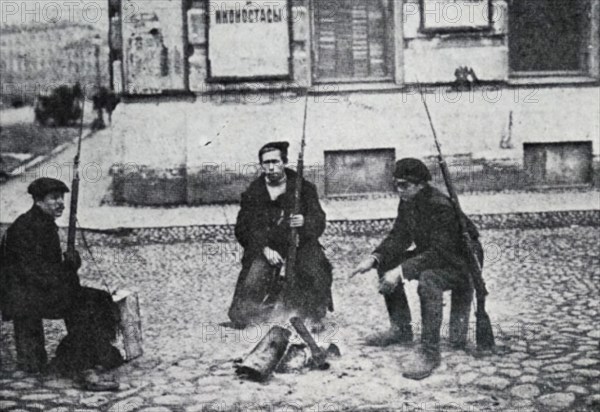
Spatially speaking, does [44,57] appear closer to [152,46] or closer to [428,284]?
[152,46]

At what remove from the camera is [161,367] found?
5.47 m

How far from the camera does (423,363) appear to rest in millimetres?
5277

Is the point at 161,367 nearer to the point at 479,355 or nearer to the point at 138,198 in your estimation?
the point at 479,355

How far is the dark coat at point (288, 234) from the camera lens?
636cm

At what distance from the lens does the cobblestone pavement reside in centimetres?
477

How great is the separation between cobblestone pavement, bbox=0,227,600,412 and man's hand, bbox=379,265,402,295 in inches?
16.9

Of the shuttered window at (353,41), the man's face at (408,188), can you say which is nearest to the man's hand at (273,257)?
the man's face at (408,188)

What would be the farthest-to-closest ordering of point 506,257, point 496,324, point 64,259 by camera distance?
point 506,257, point 496,324, point 64,259

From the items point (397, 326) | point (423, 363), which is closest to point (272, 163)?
point (397, 326)

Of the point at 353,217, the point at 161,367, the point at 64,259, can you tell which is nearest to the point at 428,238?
the point at 161,367

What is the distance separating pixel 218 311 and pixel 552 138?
7197 mm

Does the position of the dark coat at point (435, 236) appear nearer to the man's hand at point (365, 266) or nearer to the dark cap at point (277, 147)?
the man's hand at point (365, 266)

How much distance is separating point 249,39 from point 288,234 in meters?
5.66

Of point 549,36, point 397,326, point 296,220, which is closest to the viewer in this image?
point 397,326
